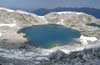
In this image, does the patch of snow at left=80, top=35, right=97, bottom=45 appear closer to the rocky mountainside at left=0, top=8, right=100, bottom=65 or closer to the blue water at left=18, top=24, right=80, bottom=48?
the rocky mountainside at left=0, top=8, right=100, bottom=65

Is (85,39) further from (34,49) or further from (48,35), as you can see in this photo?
(34,49)

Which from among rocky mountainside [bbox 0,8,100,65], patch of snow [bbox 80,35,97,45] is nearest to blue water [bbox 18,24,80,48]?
rocky mountainside [bbox 0,8,100,65]

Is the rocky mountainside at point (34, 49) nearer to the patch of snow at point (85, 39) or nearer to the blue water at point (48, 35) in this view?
the patch of snow at point (85, 39)

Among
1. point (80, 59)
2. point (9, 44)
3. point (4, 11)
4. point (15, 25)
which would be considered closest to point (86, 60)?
point (80, 59)

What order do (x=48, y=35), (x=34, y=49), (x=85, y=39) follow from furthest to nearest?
(x=48, y=35)
(x=85, y=39)
(x=34, y=49)

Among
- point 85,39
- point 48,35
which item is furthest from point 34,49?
point 48,35

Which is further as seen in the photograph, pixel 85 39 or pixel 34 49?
pixel 85 39

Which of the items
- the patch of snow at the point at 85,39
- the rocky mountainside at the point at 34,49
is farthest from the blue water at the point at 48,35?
the patch of snow at the point at 85,39

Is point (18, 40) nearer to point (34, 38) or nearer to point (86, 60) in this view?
point (34, 38)
